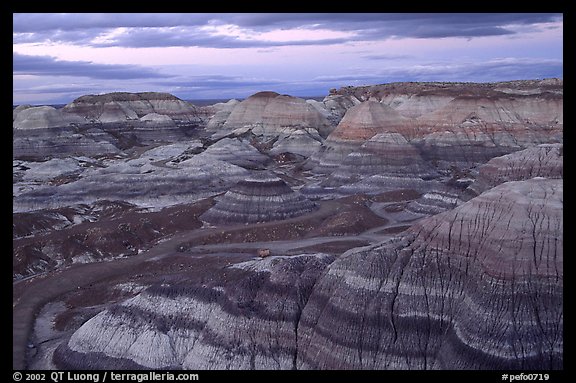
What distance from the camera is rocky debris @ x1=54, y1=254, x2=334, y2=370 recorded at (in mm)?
24484

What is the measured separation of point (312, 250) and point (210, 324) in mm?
17314

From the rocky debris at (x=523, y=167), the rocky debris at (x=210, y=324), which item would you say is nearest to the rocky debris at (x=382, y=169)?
the rocky debris at (x=523, y=167)

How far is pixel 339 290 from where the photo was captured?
24359 mm

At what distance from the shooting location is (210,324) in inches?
1005

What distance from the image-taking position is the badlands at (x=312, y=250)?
22.4 metres

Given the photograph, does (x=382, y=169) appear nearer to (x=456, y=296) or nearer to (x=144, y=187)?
(x=144, y=187)

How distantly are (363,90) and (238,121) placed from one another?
45.4 metres

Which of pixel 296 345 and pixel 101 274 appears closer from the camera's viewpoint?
pixel 296 345

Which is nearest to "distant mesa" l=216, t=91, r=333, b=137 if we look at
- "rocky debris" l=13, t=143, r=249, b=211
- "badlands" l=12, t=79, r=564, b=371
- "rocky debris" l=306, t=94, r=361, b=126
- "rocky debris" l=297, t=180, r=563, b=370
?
"badlands" l=12, t=79, r=564, b=371

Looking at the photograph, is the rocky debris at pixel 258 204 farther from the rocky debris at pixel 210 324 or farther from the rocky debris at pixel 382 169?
the rocky debris at pixel 210 324
